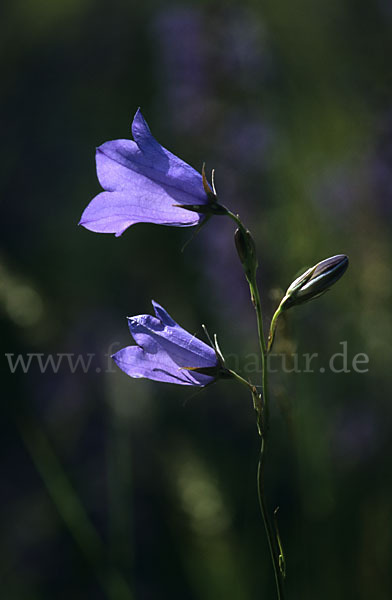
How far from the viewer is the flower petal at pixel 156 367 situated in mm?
1384

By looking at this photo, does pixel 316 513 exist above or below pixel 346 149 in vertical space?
below

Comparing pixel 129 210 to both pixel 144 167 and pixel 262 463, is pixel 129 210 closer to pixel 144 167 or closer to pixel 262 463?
pixel 144 167

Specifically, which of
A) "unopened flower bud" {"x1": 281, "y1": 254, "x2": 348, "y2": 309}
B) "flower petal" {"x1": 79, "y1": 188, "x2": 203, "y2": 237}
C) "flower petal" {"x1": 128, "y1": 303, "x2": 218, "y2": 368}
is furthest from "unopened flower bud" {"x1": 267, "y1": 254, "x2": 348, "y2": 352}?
"flower petal" {"x1": 79, "y1": 188, "x2": 203, "y2": 237}

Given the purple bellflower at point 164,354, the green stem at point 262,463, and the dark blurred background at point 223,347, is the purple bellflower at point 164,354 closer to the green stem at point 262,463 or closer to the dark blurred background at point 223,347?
the green stem at point 262,463

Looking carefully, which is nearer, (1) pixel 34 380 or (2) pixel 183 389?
(2) pixel 183 389

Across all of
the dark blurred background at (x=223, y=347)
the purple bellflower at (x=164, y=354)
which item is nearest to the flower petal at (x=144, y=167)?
the purple bellflower at (x=164, y=354)

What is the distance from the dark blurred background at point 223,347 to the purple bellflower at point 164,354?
34cm

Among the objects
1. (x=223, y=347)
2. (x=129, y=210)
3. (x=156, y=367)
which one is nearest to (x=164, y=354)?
(x=156, y=367)

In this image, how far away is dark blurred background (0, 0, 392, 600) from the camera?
2477 mm

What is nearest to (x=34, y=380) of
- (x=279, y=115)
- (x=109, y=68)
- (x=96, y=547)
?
(x=96, y=547)

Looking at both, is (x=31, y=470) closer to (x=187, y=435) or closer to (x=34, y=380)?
(x=34, y=380)

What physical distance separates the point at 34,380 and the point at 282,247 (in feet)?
6.19

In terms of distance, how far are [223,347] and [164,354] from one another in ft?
7.45

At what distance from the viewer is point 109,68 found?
649cm
